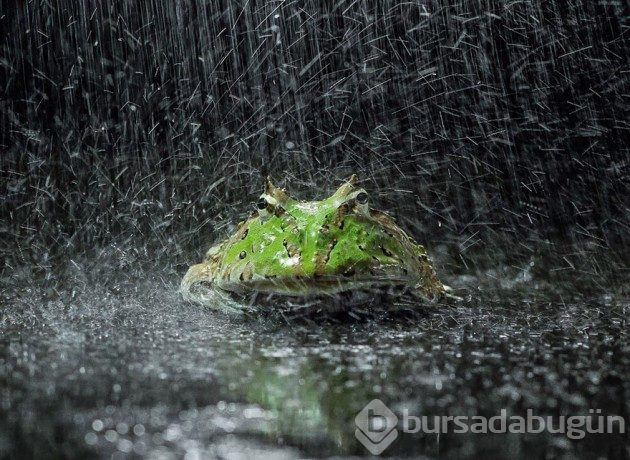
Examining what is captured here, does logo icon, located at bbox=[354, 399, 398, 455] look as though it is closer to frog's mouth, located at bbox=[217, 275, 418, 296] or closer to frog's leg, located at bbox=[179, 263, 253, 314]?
frog's mouth, located at bbox=[217, 275, 418, 296]

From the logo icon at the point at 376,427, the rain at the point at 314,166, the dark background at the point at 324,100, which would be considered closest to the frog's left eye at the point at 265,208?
the rain at the point at 314,166

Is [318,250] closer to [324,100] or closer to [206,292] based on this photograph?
[206,292]

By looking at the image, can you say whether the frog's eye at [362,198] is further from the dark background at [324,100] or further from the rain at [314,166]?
the dark background at [324,100]

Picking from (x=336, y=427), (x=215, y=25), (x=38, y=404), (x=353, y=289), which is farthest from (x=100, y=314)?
(x=215, y=25)

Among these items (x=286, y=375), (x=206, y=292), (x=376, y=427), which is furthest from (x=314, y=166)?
(x=376, y=427)

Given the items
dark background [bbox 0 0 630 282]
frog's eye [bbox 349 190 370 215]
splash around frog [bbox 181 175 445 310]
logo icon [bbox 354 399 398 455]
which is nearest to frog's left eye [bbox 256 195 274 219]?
splash around frog [bbox 181 175 445 310]

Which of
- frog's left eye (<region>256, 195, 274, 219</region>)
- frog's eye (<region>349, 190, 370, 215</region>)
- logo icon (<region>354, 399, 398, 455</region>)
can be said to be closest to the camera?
logo icon (<region>354, 399, 398, 455</region>)
